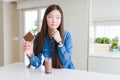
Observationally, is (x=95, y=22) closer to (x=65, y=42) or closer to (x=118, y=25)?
(x=118, y=25)

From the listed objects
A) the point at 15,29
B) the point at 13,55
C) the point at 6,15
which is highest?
the point at 6,15

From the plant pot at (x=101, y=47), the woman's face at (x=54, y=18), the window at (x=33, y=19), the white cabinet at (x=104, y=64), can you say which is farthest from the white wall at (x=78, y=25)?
the woman's face at (x=54, y=18)

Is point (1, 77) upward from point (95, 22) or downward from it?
downward

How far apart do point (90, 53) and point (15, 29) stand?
230 cm

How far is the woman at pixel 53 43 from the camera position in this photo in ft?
4.26

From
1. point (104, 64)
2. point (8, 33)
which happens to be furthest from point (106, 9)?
point (8, 33)

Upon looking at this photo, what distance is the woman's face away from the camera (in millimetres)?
1286

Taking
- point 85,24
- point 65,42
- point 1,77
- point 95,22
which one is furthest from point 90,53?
point 1,77

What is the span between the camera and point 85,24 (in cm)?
315

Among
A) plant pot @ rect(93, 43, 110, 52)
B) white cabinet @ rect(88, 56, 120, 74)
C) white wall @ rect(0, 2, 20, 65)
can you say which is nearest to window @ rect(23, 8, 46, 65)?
white wall @ rect(0, 2, 20, 65)

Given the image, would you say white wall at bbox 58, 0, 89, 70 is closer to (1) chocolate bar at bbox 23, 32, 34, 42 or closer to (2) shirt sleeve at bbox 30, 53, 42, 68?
(2) shirt sleeve at bbox 30, 53, 42, 68

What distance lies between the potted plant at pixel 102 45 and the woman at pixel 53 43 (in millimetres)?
1881

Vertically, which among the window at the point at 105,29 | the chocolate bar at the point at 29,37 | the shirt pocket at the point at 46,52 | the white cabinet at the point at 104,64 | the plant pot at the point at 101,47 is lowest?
the white cabinet at the point at 104,64

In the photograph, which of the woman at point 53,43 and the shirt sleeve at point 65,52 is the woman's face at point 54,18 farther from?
the shirt sleeve at point 65,52
